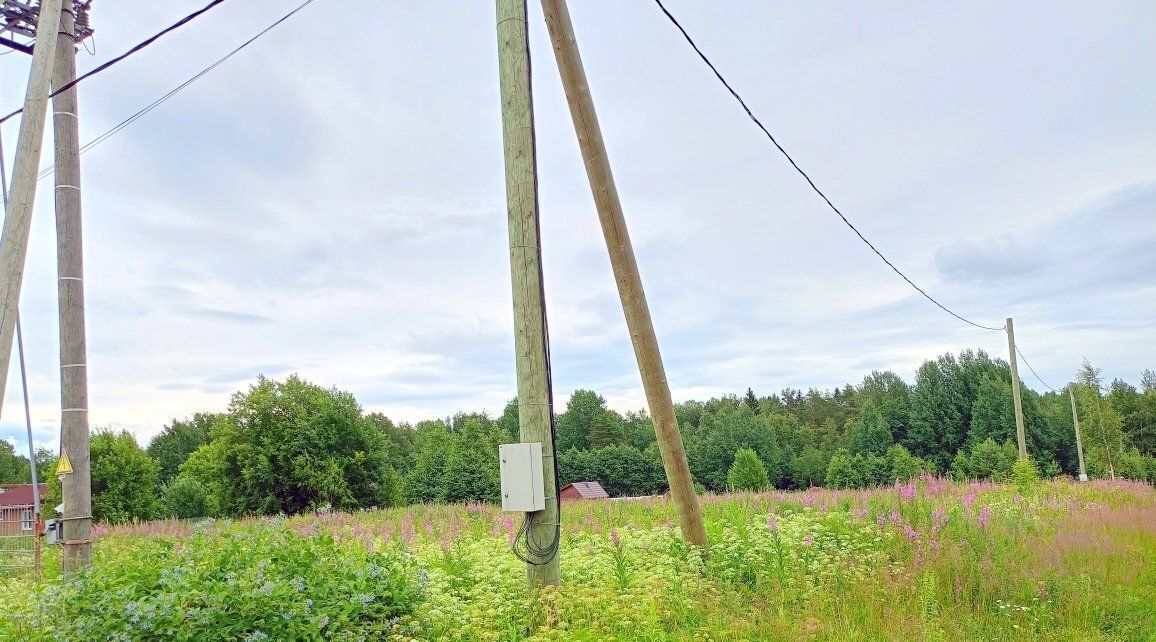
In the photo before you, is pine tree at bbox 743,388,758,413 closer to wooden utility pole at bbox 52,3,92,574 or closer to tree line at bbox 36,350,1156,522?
tree line at bbox 36,350,1156,522

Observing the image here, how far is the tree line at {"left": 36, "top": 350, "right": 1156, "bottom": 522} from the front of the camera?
24.9 meters

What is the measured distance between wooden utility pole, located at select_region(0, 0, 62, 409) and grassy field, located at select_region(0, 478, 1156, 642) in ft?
5.16

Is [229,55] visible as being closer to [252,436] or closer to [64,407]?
[64,407]

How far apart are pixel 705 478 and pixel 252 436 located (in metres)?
36.3

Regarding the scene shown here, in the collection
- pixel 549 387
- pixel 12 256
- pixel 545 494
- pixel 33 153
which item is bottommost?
pixel 545 494

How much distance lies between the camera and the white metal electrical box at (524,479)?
16.0 feet

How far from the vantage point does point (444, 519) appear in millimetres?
11984

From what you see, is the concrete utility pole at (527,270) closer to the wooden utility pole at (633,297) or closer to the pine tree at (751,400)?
the wooden utility pole at (633,297)

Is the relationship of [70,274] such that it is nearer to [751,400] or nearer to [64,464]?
[64,464]

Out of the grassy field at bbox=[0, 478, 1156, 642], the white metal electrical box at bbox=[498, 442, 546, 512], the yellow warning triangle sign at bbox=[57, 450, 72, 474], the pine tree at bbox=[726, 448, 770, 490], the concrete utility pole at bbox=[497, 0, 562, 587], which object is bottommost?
the pine tree at bbox=[726, 448, 770, 490]

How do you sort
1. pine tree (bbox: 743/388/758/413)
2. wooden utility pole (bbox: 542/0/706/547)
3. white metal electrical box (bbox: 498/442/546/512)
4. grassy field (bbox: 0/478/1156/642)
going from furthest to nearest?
1. pine tree (bbox: 743/388/758/413)
2. wooden utility pole (bbox: 542/0/706/547)
3. white metal electrical box (bbox: 498/442/546/512)
4. grassy field (bbox: 0/478/1156/642)

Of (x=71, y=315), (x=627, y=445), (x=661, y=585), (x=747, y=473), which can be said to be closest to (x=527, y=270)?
(x=661, y=585)

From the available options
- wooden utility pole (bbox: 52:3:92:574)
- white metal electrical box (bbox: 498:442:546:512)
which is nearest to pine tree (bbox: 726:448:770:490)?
wooden utility pole (bbox: 52:3:92:574)

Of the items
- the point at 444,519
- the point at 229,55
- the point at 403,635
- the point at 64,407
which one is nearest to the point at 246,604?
the point at 403,635
